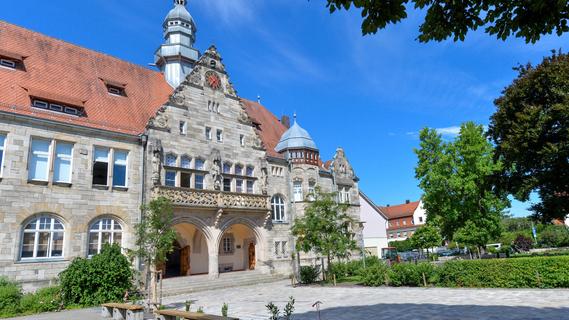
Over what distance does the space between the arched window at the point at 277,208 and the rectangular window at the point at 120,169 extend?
10.8 m

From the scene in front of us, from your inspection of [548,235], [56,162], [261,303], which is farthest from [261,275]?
[548,235]

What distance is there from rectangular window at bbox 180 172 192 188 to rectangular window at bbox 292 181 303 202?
8790 mm

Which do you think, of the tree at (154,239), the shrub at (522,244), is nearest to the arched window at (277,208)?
the tree at (154,239)

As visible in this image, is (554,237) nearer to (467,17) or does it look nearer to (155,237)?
(155,237)

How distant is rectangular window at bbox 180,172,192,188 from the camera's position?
23656mm

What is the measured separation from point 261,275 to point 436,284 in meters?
11.5

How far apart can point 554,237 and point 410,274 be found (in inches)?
1956

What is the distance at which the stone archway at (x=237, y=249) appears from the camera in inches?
1094

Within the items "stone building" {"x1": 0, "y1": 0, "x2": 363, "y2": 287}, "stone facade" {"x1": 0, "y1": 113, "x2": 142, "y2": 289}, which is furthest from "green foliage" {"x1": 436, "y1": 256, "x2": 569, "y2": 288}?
"stone facade" {"x1": 0, "y1": 113, "x2": 142, "y2": 289}

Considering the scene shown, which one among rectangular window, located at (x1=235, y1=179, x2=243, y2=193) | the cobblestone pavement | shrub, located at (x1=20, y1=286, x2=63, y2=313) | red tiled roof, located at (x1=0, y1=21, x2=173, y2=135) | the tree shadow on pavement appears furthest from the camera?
rectangular window, located at (x1=235, y1=179, x2=243, y2=193)

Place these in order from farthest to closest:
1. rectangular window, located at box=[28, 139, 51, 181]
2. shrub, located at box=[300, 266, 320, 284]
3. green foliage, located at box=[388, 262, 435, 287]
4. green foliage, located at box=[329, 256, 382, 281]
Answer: green foliage, located at box=[329, 256, 382, 281], shrub, located at box=[300, 266, 320, 284], green foliage, located at box=[388, 262, 435, 287], rectangular window, located at box=[28, 139, 51, 181]

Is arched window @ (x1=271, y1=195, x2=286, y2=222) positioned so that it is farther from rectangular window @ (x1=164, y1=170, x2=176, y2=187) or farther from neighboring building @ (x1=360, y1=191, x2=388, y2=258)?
neighboring building @ (x1=360, y1=191, x2=388, y2=258)

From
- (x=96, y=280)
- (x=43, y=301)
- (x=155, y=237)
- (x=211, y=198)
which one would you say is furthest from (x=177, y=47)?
(x=43, y=301)

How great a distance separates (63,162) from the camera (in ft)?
63.6
